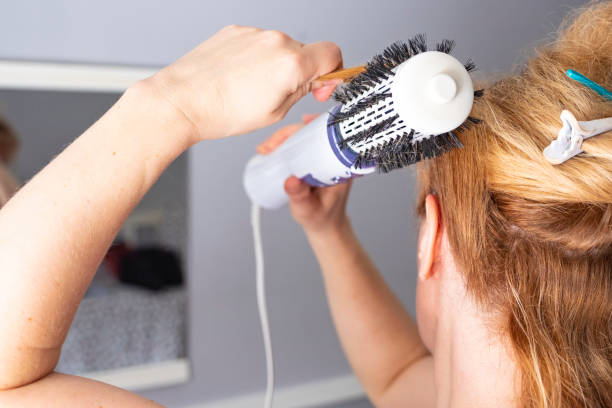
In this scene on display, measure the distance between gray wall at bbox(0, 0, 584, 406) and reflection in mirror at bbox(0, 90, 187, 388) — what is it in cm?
5

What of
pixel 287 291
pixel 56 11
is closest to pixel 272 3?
pixel 56 11

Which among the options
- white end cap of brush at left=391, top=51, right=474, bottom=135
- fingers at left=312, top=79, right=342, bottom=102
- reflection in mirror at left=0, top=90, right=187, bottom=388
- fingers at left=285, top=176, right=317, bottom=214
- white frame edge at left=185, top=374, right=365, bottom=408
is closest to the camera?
white end cap of brush at left=391, top=51, right=474, bottom=135

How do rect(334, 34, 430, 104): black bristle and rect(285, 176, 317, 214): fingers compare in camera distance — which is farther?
rect(285, 176, 317, 214): fingers

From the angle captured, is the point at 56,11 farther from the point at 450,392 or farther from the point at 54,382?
the point at 450,392

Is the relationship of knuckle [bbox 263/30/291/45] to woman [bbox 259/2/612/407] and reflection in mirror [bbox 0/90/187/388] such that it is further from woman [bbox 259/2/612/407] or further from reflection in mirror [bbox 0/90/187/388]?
reflection in mirror [bbox 0/90/187/388]

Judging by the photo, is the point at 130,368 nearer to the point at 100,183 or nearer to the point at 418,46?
the point at 100,183

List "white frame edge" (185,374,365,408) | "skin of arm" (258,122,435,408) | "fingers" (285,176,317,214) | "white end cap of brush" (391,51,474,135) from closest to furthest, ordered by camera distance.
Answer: "white end cap of brush" (391,51,474,135), "fingers" (285,176,317,214), "skin of arm" (258,122,435,408), "white frame edge" (185,374,365,408)

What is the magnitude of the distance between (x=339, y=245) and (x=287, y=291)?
0.45 meters

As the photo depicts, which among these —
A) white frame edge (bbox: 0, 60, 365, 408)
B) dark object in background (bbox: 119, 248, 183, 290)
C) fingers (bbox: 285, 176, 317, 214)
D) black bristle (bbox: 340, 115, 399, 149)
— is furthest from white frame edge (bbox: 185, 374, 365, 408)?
black bristle (bbox: 340, 115, 399, 149)

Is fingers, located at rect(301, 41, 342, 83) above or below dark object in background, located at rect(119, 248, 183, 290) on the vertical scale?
above

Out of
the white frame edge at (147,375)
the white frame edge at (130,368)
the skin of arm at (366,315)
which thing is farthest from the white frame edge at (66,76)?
the white frame edge at (147,375)

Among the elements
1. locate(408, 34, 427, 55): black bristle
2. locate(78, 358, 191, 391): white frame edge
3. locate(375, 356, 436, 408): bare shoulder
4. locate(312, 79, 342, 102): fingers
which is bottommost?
locate(78, 358, 191, 391): white frame edge

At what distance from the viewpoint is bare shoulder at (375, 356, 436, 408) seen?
2.52ft

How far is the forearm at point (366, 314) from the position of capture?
82cm
